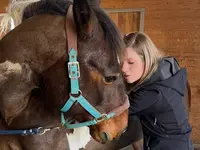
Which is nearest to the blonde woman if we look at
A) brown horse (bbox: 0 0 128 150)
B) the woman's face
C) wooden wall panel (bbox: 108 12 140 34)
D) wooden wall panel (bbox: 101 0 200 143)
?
the woman's face

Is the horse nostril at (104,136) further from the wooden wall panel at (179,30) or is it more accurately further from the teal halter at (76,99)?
the wooden wall panel at (179,30)

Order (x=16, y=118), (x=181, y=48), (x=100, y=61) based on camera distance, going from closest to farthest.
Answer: (x=100, y=61), (x=16, y=118), (x=181, y=48)

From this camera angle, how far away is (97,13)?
0.95m

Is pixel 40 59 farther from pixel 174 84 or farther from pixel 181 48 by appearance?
pixel 181 48

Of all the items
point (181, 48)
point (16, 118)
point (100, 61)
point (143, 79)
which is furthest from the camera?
point (181, 48)

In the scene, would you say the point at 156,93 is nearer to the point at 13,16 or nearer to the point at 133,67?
the point at 133,67

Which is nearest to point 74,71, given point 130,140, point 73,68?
point 73,68

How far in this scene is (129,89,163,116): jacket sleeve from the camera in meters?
A: 1.32

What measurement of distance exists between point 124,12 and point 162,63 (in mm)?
1558

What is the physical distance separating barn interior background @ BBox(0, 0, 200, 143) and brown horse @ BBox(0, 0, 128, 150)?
1897 mm

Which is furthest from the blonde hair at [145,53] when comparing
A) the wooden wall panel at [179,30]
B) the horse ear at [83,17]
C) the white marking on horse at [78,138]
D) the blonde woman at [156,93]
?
the wooden wall panel at [179,30]

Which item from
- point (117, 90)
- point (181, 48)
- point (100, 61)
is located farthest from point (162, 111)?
point (181, 48)

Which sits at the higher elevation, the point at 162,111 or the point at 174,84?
the point at 174,84

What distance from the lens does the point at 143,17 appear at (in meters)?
2.80
